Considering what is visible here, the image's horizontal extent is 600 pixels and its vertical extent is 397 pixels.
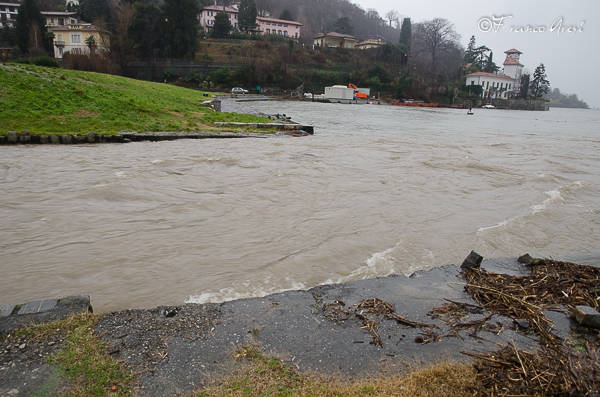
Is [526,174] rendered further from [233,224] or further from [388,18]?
[388,18]

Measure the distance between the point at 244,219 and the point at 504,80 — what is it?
119957mm

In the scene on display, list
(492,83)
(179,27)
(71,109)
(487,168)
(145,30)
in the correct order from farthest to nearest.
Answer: (492,83)
(179,27)
(145,30)
(71,109)
(487,168)

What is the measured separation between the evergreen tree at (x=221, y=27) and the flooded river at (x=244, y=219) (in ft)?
275

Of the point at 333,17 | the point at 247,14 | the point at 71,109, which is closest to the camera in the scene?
the point at 71,109

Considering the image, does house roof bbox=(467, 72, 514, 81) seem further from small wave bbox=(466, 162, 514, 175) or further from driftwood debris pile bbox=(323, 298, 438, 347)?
driftwood debris pile bbox=(323, 298, 438, 347)

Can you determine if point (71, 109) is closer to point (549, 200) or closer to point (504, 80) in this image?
point (549, 200)

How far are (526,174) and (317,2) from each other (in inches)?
5772

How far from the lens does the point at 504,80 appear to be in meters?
106

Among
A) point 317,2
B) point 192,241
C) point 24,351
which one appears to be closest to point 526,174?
point 192,241

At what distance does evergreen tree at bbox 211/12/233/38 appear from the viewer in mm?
86375

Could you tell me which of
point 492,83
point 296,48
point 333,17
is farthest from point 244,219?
point 333,17

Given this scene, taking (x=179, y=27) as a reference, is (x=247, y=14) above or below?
above

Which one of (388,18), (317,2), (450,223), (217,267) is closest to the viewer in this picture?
(217,267)

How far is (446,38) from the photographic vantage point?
116 metres
